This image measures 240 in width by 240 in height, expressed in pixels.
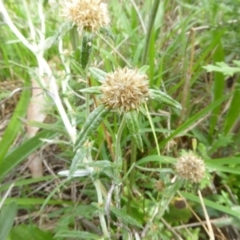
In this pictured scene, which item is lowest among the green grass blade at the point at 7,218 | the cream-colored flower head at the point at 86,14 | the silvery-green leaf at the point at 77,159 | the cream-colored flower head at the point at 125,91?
the green grass blade at the point at 7,218

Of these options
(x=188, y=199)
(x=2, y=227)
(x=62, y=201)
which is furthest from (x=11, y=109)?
(x=188, y=199)

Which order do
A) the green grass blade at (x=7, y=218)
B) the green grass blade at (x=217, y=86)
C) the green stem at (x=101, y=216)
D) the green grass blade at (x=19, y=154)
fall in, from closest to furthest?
the green stem at (x=101, y=216)
the green grass blade at (x=7, y=218)
the green grass blade at (x=19, y=154)
the green grass blade at (x=217, y=86)

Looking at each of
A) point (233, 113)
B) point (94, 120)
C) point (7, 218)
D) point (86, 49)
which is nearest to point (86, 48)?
point (86, 49)

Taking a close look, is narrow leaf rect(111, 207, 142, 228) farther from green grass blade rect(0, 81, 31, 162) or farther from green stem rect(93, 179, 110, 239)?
green grass blade rect(0, 81, 31, 162)

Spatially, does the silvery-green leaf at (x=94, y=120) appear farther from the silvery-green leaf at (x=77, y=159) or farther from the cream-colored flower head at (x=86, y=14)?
the cream-colored flower head at (x=86, y=14)

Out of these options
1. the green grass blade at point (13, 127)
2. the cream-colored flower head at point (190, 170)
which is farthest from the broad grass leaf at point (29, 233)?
the cream-colored flower head at point (190, 170)

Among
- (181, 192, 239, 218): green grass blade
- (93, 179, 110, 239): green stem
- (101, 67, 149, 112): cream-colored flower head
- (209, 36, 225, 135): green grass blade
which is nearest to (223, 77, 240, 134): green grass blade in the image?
(209, 36, 225, 135): green grass blade
